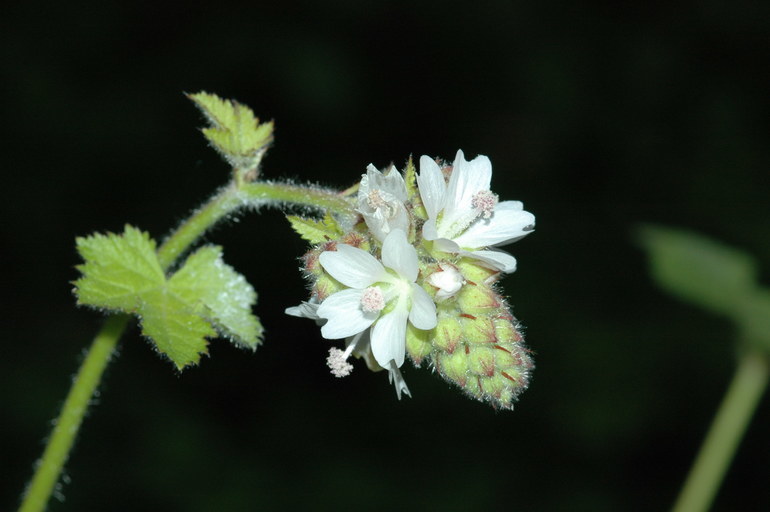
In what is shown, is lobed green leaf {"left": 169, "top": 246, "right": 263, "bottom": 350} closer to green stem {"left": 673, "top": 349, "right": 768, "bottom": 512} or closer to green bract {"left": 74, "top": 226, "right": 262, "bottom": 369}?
green bract {"left": 74, "top": 226, "right": 262, "bottom": 369}


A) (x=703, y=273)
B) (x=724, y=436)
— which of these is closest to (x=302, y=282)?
(x=703, y=273)

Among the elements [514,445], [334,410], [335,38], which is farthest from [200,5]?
[514,445]

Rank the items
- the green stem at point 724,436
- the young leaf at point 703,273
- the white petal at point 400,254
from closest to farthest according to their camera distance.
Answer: the white petal at point 400,254
the green stem at point 724,436
the young leaf at point 703,273

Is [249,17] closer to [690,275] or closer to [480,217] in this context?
[690,275]

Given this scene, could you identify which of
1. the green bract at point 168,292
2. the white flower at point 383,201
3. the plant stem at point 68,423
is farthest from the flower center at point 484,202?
the plant stem at point 68,423

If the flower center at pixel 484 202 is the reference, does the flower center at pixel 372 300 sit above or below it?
below

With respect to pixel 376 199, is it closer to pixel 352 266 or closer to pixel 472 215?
pixel 352 266

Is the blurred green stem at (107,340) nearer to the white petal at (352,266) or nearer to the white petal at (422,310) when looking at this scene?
the white petal at (352,266)
